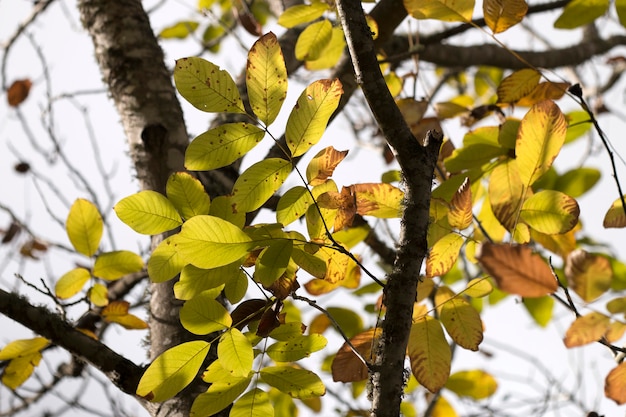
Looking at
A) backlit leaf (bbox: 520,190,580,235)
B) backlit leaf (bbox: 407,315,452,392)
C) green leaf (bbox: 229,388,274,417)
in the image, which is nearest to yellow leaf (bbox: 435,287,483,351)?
backlit leaf (bbox: 407,315,452,392)

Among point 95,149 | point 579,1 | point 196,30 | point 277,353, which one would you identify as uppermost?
point 196,30

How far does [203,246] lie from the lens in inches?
24.4

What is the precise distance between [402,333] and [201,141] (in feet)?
1.06

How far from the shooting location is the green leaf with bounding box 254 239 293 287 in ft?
2.20

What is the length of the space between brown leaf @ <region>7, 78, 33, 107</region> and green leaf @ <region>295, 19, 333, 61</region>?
1991 mm

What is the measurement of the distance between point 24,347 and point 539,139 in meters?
0.84

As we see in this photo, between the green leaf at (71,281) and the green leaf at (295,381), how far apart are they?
0.47 metres

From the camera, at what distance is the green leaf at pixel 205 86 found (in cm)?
69

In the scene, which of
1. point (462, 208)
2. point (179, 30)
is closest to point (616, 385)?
point (462, 208)

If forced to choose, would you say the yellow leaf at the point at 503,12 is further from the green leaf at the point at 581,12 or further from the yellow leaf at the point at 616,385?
the yellow leaf at the point at 616,385

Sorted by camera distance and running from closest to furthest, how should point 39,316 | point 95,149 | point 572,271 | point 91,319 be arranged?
point 572,271 < point 39,316 < point 91,319 < point 95,149

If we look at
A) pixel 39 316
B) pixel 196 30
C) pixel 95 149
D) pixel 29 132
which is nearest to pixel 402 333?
pixel 39 316

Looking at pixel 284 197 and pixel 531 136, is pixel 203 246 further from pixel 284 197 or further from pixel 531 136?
pixel 531 136

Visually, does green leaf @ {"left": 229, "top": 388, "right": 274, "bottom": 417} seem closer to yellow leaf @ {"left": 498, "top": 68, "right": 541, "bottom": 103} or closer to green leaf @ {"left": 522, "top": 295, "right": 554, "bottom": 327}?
yellow leaf @ {"left": 498, "top": 68, "right": 541, "bottom": 103}
